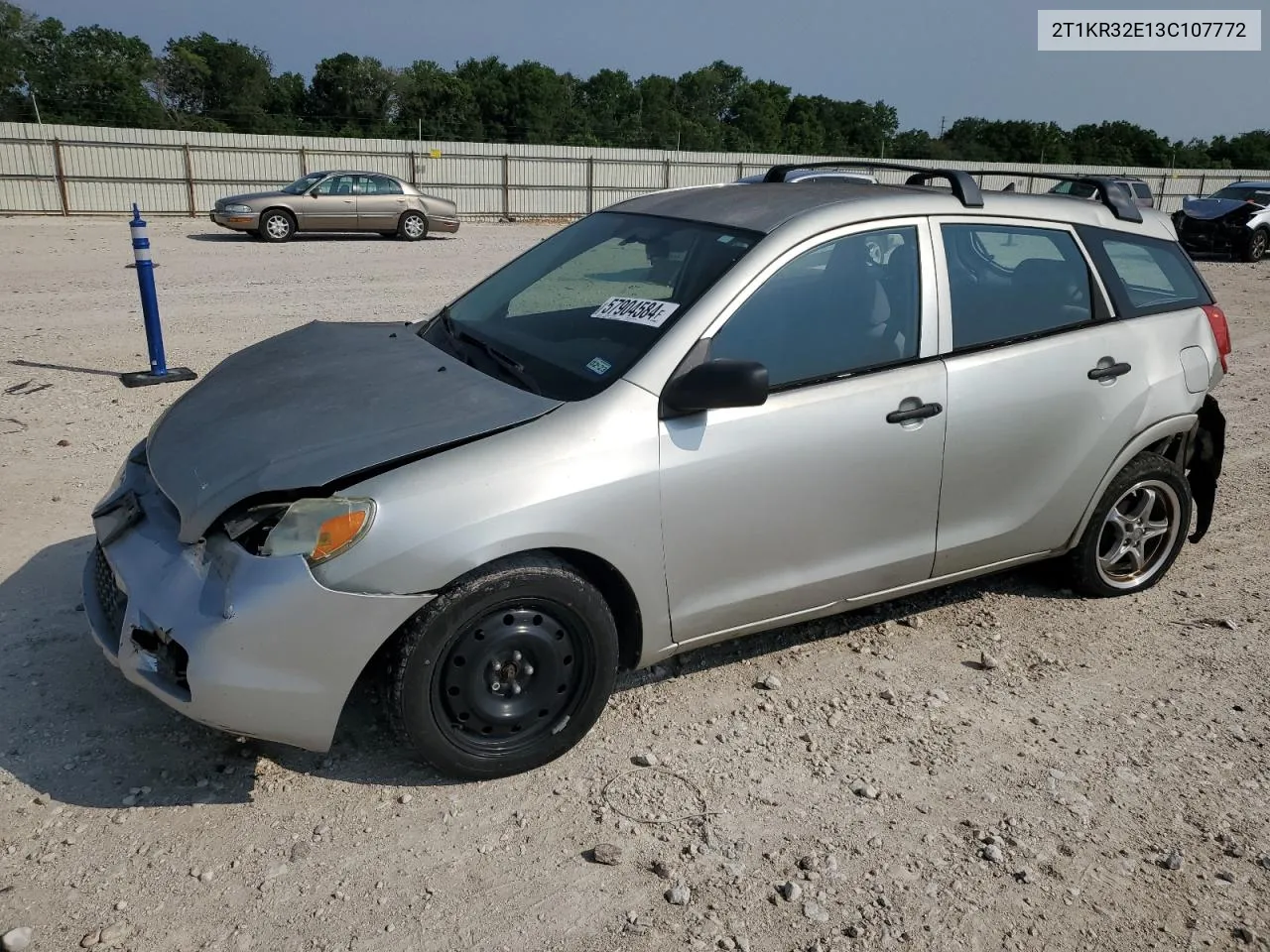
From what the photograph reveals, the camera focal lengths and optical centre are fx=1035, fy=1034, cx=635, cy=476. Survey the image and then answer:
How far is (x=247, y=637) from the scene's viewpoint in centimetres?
287

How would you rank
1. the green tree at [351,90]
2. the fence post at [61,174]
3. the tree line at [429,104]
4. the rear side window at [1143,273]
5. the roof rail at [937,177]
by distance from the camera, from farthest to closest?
the green tree at [351,90], the tree line at [429,104], the fence post at [61,174], the rear side window at [1143,273], the roof rail at [937,177]

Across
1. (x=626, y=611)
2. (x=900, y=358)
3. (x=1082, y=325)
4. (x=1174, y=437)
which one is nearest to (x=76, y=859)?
(x=626, y=611)

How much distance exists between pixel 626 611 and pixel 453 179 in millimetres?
30354

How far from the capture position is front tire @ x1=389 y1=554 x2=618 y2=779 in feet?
10.1

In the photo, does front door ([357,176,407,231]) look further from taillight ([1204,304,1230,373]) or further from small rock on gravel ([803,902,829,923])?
small rock on gravel ([803,902,829,923])

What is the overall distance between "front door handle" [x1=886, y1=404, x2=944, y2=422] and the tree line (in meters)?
44.4

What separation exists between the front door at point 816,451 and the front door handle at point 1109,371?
845 mm

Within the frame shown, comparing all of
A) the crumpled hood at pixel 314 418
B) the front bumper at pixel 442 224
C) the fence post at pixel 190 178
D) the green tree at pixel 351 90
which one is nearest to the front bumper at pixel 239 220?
the front bumper at pixel 442 224

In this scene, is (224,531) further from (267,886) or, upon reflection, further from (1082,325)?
(1082,325)

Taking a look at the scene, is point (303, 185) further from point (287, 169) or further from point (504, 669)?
point (504, 669)

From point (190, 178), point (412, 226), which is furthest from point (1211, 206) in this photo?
point (190, 178)

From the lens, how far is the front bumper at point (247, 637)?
2.87 meters

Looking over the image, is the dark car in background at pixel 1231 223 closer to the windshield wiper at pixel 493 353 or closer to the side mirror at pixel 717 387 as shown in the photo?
the windshield wiper at pixel 493 353

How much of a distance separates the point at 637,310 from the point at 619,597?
102cm
